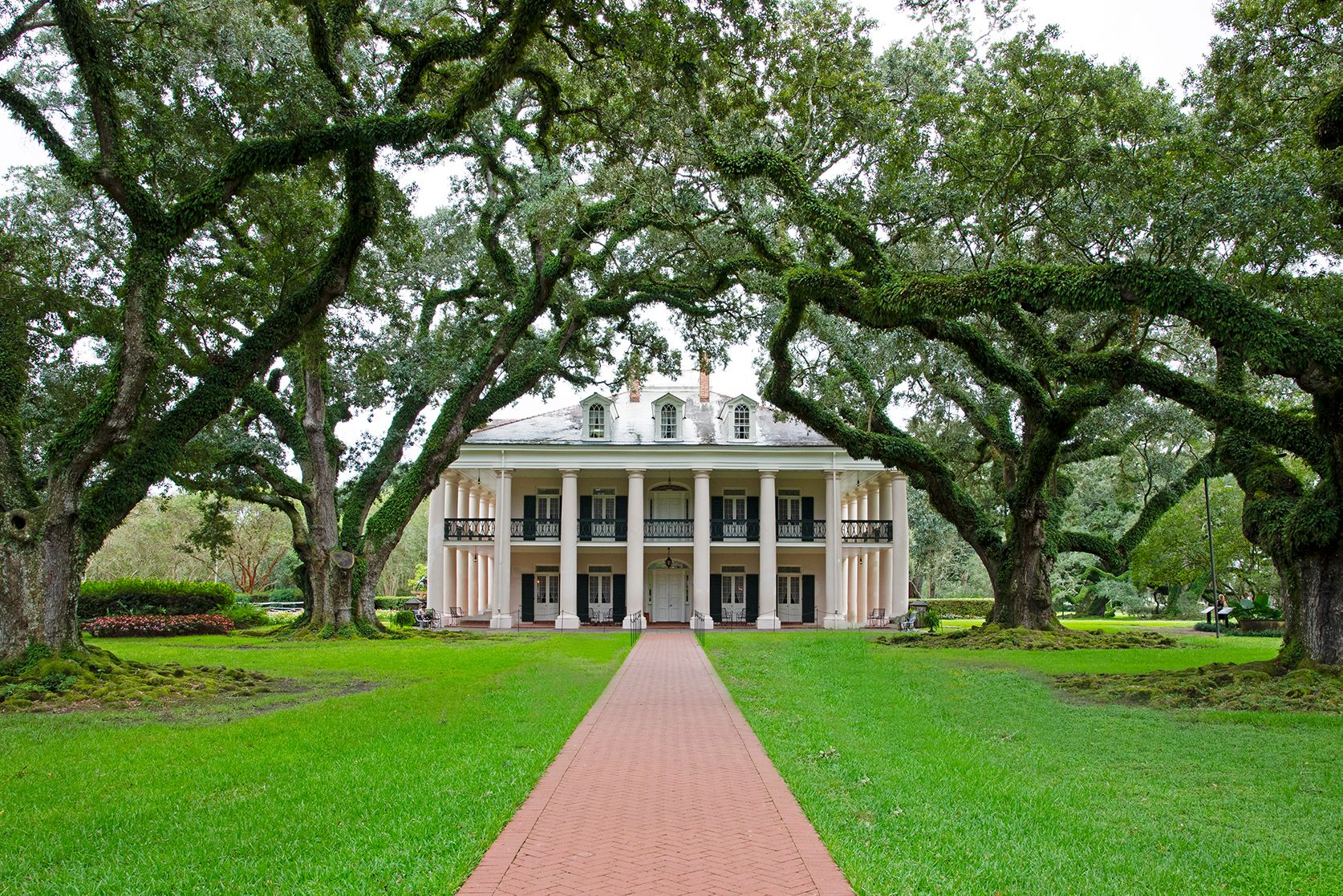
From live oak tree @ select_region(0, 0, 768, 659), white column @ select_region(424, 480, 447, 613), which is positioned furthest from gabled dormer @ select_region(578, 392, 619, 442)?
live oak tree @ select_region(0, 0, 768, 659)

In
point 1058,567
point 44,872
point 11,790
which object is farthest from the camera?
point 1058,567

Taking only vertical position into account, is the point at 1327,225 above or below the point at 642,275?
below

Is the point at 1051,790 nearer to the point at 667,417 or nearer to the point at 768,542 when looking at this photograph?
the point at 768,542

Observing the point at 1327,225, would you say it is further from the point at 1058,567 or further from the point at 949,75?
the point at 1058,567

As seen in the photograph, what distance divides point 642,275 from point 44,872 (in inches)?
747

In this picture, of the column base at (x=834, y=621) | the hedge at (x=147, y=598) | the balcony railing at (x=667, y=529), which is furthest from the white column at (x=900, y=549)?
the hedge at (x=147, y=598)

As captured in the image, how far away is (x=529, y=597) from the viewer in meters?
34.4

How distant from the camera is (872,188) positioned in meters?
16.5

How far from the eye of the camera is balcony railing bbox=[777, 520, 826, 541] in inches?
1310

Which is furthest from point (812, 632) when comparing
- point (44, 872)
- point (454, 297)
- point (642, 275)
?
point (44, 872)

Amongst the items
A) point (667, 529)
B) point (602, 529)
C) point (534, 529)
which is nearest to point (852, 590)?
point (667, 529)

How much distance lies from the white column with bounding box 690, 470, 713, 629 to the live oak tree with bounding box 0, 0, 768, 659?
17452 millimetres

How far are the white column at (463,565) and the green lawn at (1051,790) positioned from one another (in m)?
23.7

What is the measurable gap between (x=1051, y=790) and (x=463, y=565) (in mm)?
33728
